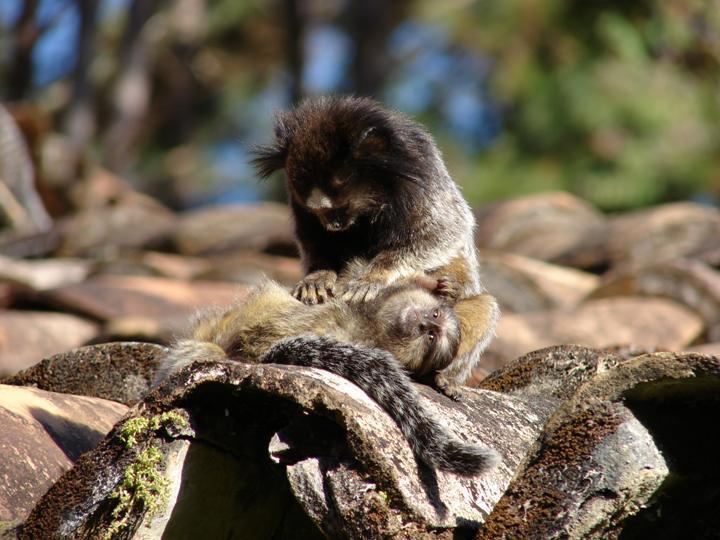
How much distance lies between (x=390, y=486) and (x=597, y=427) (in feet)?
1.81

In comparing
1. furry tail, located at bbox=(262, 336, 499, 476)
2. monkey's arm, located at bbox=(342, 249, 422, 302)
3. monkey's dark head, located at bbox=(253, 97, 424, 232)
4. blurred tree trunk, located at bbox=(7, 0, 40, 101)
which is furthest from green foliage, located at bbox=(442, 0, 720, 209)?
furry tail, located at bbox=(262, 336, 499, 476)

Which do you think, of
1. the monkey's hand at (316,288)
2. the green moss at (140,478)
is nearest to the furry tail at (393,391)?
the green moss at (140,478)

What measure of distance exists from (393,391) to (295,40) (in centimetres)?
2107

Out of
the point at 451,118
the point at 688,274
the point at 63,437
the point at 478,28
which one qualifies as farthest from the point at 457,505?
the point at 451,118

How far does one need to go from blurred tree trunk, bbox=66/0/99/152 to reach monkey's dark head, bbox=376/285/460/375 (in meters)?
17.6

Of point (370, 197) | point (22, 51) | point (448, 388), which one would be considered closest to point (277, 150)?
point (370, 197)

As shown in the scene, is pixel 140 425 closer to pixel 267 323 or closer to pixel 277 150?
pixel 267 323

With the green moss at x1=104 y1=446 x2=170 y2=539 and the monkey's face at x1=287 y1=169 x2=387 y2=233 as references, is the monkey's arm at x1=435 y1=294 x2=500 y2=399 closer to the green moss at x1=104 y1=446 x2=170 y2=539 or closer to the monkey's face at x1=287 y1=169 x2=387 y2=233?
the monkey's face at x1=287 y1=169 x2=387 y2=233

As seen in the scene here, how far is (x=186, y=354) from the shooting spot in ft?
12.9

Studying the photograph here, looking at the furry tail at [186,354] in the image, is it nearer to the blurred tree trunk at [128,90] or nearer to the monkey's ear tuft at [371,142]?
the monkey's ear tuft at [371,142]

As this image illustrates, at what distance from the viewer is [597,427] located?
2926 mm

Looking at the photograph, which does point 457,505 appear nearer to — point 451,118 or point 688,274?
point 688,274

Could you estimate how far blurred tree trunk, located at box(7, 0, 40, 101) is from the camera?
23.6m

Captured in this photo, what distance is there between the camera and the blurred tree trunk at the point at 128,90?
74.1 ft
